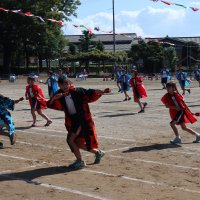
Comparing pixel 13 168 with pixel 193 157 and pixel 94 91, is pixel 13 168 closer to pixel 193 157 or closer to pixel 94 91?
pixel 94 91

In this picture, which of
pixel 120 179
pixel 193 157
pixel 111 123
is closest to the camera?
pixel 120 179

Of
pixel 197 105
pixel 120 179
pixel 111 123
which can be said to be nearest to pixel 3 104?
pixel 120 179

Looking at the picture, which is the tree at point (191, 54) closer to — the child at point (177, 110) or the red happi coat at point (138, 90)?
the red happi coat at point (138, 90)

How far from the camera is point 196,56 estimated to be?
226 feet

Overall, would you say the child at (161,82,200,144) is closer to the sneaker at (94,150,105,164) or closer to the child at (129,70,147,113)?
the sneaker at (94,150,105,164)

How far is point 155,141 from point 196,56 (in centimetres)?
5949

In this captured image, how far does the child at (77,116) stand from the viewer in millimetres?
8383

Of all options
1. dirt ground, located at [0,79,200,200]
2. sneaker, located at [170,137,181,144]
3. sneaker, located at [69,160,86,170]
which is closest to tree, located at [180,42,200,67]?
dirt ground, located at [0,79,200,200]

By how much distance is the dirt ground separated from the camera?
6809 mm

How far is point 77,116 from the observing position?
8430 millimetres

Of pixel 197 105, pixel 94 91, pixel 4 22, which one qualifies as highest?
pixel 4 22

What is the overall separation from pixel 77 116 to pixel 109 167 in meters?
1.05

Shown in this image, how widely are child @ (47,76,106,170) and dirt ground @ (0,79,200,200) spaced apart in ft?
1.24

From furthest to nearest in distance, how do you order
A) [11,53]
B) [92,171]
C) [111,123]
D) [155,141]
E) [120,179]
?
[11,53] < [111,123] < [155,141] < [92,171] < [120,179]
